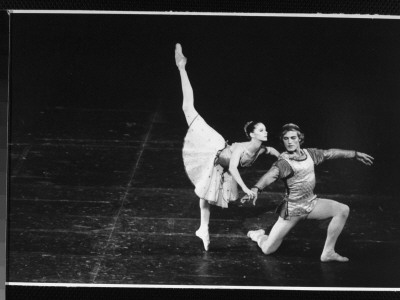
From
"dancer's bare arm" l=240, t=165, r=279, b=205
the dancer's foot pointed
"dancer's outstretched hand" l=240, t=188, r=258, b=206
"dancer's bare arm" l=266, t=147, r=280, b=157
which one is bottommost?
the dancer's foot pointed

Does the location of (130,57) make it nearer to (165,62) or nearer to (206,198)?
(165,62)

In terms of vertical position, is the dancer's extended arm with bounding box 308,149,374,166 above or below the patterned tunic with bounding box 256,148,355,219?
above

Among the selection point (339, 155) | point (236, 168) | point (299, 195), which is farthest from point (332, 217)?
point (236, 168)

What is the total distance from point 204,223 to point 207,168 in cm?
27

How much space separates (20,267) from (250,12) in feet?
5.48

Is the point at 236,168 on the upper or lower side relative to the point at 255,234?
upper

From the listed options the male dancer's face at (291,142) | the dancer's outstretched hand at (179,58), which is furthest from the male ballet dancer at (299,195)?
the dancer's outstretched hand at (179,58)

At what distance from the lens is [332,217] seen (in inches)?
275

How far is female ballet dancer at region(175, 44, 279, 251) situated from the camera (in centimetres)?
699

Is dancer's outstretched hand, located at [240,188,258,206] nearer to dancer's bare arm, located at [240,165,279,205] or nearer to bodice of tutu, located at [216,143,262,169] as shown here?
dancer's bare arm, located at [240,165,279,205]

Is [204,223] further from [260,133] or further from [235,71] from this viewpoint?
[235,71]

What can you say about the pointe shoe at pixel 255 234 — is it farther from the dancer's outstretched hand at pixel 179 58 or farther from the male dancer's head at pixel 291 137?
the dancer's outstretched hand at pixel 179 58

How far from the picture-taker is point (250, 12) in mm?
6898

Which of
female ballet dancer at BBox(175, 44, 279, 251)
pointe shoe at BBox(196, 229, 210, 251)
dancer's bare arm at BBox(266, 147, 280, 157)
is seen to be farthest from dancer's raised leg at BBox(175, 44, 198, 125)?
pointe shoe at BBox(196, 229, 210, 251)
